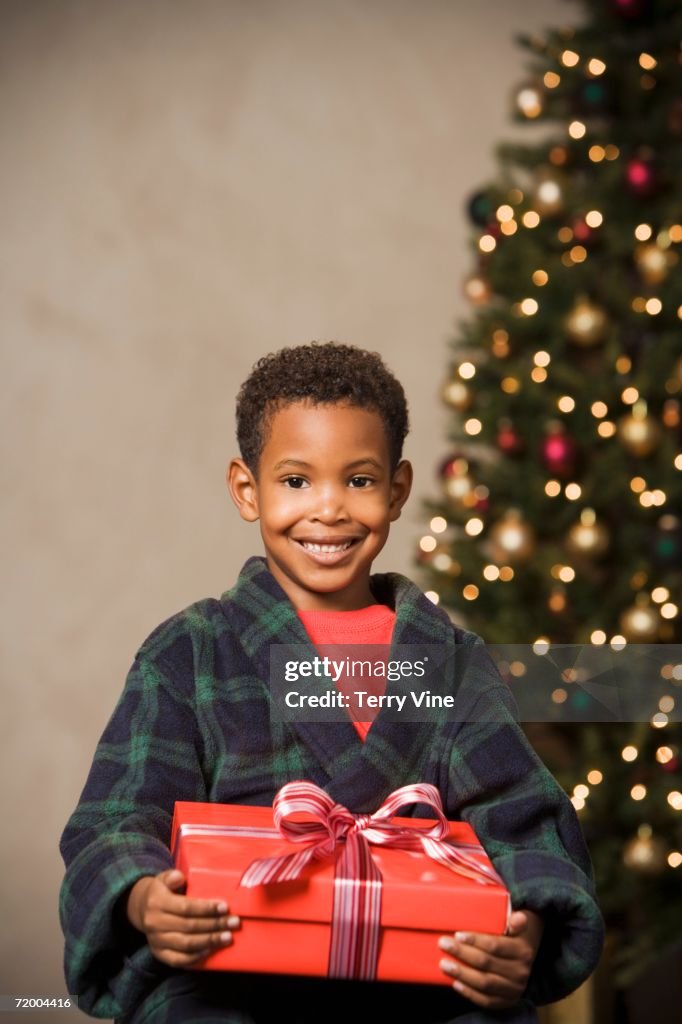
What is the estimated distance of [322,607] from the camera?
1474 mm

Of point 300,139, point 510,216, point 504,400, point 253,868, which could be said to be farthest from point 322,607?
point 300,139

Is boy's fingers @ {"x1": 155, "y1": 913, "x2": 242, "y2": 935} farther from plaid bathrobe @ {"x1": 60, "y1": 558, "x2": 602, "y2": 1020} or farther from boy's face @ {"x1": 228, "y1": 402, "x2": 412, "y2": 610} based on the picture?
boy's face @ {"x1": 228, "y1": 402, "x2": 412, "y2": 610}

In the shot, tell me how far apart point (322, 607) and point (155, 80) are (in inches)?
87.9

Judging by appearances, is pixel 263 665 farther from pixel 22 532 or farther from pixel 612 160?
pixel 612 160

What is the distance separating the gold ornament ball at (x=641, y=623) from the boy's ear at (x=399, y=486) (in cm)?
151

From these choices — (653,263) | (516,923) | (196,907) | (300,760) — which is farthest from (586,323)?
(196,907)

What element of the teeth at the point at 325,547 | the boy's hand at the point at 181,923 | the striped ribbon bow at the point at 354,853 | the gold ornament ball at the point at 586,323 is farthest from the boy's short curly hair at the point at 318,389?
the gold ornament ball at the point at 586,323

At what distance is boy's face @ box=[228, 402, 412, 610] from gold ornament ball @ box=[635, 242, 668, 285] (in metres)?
1.76

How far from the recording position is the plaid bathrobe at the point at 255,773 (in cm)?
122

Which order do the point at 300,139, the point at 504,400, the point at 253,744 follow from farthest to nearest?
1. the point at 300,139
2. the point at 504,400
3. the point at 253,744

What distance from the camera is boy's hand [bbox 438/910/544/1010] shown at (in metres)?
1.13

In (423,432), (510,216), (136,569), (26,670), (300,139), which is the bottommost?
(26,670)

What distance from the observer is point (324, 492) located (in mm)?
1389

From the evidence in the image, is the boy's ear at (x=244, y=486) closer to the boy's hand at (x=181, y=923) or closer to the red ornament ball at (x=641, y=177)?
the boy's hand at (x=181, y=923)
